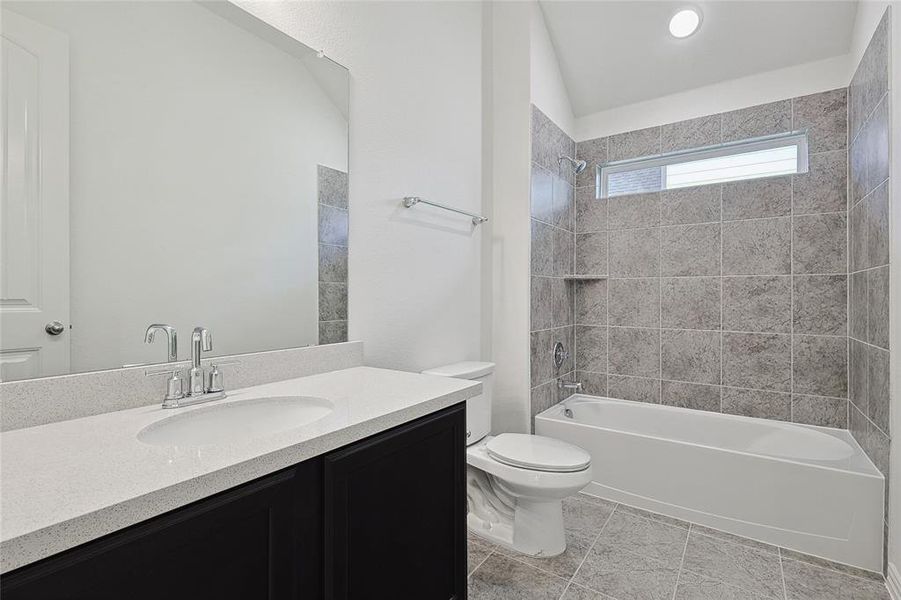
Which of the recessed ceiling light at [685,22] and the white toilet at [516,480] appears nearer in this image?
the white toilet at [516,480]

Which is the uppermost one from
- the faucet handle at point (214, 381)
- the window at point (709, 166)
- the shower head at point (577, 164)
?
the shower head at point (577, 164)

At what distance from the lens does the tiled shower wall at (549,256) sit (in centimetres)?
267

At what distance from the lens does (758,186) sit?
8.77 feet

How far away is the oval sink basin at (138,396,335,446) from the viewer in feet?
3.40

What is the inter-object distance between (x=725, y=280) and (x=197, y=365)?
9.48 ft

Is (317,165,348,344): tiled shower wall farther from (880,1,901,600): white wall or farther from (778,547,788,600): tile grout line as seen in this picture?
(880,1,901,600): white wall

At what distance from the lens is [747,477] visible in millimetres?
2111

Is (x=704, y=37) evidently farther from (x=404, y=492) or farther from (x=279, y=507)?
(x=279, y=507)

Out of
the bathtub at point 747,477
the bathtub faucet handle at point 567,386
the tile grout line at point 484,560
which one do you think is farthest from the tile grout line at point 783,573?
the bathtub faucet handle at point 567,386

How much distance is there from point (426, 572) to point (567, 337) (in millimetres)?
2227

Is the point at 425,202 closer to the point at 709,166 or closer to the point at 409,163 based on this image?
the point at 409,163

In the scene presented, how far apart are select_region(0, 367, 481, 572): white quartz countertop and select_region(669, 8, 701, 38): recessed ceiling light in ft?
8.74

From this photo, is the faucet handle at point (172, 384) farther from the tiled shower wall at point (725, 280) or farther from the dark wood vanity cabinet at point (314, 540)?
the tiled shower wall at point (725, 280)

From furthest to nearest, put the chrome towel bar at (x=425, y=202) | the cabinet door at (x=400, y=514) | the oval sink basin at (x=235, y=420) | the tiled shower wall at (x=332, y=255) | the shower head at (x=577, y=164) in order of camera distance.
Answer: the shower head at (x=577, y=164) → the chrome towel bar at (x=425, y=202) → the tiled shower wall at (x=332, y=255) → the oval sink basin at (x=235, y=420) → the cabinet door at (x=400, y=514)
